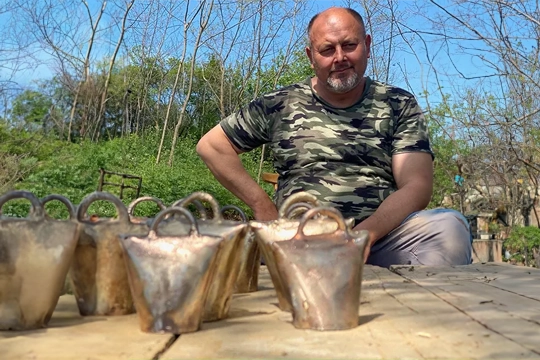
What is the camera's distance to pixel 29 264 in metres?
1.20

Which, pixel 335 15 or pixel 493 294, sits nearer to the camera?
pixel 493 294

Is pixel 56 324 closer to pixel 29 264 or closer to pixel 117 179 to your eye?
pixel 29 264

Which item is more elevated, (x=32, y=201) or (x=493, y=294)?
(x=32, y=201)

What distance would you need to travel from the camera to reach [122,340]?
3.63 feet

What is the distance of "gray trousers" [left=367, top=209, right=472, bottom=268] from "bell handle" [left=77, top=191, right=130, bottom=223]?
1.79 m

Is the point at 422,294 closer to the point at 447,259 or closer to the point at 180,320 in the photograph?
Answer: the point at 180,320

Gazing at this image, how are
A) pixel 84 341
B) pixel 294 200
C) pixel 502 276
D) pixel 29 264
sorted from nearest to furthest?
1. pixel 84 341
2. pixel 29 264
3. pixel 294 200
4. pixel 502 276

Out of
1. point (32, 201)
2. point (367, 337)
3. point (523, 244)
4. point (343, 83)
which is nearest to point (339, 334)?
point (367, 337)

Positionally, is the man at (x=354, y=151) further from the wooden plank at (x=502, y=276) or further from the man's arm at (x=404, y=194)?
the wooden plank at (x=502, y=276)

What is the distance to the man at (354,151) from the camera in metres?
2.93

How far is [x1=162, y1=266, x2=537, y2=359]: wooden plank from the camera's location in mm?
1010

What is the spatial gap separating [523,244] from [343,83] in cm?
1154

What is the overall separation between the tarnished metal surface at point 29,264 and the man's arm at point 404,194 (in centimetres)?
153

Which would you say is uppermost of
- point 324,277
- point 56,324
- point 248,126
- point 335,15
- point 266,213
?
point 335,15
